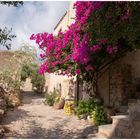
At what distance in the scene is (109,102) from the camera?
A: 11.8m

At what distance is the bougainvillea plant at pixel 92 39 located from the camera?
242 inches

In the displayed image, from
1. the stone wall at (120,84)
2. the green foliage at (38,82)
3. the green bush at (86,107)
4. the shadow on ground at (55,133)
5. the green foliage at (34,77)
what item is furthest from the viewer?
the green foliage at (38,82)

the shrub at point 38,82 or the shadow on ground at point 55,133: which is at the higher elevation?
the shrub at point 38,82

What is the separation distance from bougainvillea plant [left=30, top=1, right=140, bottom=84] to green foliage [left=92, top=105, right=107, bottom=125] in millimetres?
1451

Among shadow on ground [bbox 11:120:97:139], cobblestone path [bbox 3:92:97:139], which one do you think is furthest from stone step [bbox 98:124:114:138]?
shadow on ground [bbox 11:120:97:139]

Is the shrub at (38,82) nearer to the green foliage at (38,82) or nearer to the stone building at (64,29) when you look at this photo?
the green foliage at (38,82)

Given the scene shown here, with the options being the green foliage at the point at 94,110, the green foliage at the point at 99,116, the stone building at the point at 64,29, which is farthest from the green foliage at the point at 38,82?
the green foliage at the point at 99,116

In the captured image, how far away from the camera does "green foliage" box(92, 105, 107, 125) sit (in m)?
10.1

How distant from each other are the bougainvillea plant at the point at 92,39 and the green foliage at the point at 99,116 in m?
1.45

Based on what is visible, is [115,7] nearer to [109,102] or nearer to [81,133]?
[81,133]

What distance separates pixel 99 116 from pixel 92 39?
328 cm

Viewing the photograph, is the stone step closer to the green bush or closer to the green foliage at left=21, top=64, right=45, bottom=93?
the green bush

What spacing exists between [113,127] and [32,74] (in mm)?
18473

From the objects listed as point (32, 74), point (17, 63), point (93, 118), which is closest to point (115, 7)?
point (93, 118)
